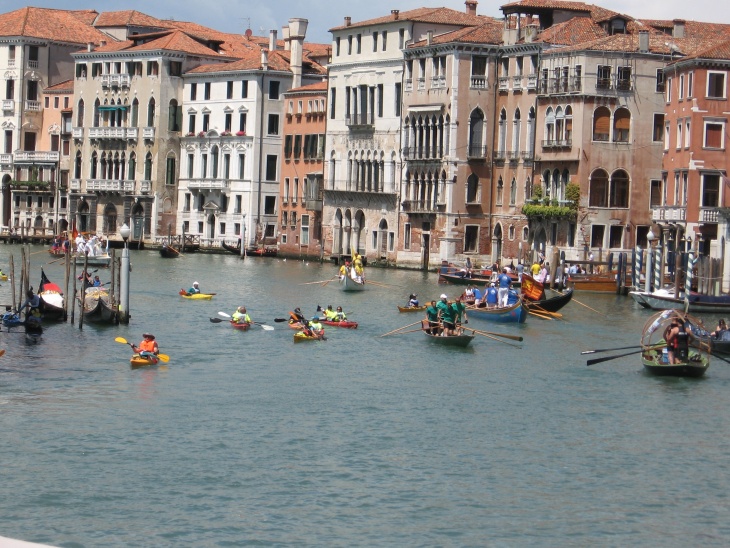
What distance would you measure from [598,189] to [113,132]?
3191 cm

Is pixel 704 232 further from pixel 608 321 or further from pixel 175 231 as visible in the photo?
pixel 175 231

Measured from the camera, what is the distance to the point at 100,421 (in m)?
24.8

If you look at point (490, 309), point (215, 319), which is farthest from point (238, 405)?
point (490, 309)

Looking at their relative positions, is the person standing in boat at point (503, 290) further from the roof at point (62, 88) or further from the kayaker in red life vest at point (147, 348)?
the roof at point (62, 88)

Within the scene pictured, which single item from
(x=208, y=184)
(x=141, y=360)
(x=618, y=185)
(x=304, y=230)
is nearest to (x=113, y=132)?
(x=208, y=184)

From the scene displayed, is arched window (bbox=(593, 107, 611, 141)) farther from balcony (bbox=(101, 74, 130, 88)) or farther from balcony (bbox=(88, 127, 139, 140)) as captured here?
balcony (bbox=(101, 74, 130, 88))

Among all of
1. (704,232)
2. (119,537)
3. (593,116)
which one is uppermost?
(593,116)

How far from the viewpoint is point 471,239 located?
206 ft

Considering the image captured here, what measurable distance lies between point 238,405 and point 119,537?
8.14 m

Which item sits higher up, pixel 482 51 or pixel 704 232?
pixel 482 51

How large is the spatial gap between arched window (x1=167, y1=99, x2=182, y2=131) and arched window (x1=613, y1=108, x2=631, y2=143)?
28826 mm

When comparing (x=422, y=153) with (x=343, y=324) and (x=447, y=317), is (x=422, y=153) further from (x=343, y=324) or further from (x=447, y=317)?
(x=447, y=317)

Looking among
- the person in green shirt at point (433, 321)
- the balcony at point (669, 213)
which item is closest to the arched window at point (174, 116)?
the balcony at point (669, 213)

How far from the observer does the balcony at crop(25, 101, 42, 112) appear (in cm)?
8544
